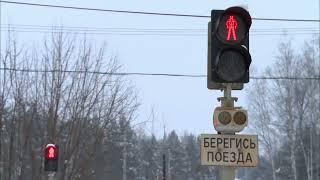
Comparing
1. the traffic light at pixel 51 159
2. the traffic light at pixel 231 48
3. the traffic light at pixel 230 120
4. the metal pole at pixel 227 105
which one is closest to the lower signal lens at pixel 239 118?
the traffic light at pixel 230 120

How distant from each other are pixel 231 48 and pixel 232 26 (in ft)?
0.83

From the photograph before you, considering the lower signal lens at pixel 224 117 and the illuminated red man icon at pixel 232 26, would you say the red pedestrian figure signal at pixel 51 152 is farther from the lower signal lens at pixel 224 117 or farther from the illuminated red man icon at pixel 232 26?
the illuminated red man icon at pixel 232 26

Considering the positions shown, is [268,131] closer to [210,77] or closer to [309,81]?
[309,81]

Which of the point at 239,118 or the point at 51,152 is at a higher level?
the point at 51,152

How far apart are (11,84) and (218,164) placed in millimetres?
27539

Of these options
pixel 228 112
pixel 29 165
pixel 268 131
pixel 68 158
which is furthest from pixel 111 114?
pixel 268 131

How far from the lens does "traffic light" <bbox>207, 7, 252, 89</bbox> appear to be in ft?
25.0

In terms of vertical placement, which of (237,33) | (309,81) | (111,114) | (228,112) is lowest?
(228,112)

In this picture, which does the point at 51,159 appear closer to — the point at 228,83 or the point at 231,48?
the point at 228,83

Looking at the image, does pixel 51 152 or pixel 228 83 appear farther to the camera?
pixel 51 152

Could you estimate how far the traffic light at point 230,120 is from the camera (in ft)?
25.9

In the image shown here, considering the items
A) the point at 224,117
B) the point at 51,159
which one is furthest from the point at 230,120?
the point at 51,159

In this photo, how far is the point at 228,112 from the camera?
26.0 ft

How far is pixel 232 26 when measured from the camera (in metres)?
7.70
